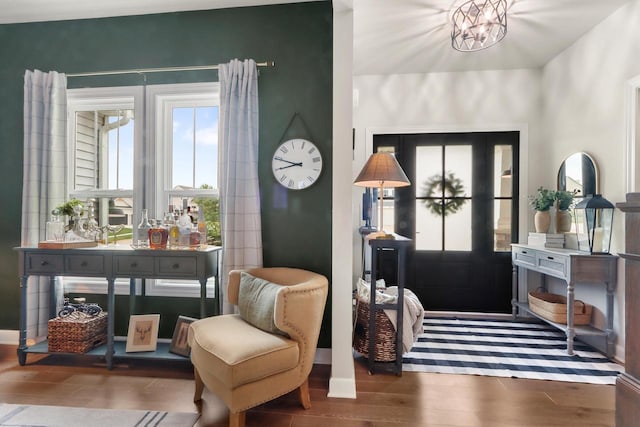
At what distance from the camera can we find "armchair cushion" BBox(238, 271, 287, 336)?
2.00 metres

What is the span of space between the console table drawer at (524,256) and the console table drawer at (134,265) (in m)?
3.47

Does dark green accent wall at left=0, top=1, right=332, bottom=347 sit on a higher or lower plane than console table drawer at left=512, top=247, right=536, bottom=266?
higher

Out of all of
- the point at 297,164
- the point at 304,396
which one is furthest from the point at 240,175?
the point at 304,396

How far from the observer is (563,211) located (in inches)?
129

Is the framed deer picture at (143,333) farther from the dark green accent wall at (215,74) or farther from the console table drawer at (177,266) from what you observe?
the console table drawer at (177,266)

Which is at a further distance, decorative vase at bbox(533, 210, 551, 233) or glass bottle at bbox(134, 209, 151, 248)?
decorative vase at bbox(533, 210, 551, 233)

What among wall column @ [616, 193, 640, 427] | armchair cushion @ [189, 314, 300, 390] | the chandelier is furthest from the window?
wall column @ [616, 193, 640, 427]

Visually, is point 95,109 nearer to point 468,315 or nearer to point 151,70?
point 151,70

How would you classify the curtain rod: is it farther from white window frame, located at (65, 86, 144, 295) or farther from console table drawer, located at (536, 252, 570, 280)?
console table drawer, located at (536, 252, 570, 280)

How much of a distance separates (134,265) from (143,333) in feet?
1.93

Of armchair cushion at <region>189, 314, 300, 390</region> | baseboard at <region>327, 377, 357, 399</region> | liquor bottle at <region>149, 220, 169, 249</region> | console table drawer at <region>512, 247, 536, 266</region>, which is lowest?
baseboard at <region>327, 377, 357, 399</region>

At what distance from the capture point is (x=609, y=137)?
9.46 feet

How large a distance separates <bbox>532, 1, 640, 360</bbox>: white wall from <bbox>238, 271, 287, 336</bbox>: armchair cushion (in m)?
2.82

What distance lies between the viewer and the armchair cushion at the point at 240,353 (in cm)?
169
